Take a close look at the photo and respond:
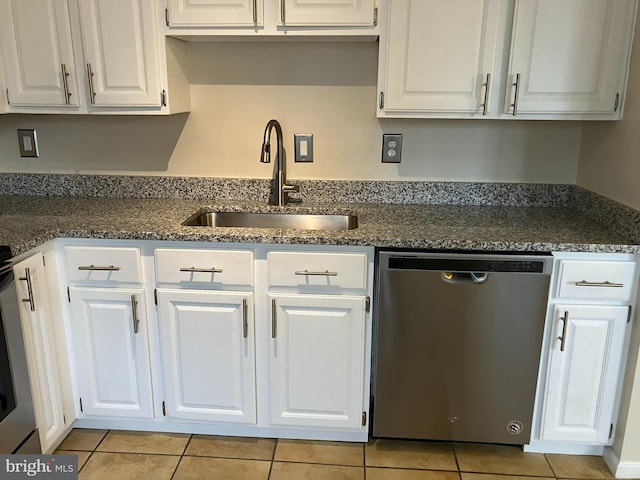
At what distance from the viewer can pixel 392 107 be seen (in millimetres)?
1987

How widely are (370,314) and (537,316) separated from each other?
584 mm

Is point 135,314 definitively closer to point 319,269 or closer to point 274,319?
point 274,319

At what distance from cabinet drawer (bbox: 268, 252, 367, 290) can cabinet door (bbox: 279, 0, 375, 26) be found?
0.86m

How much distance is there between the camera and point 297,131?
2344 mm

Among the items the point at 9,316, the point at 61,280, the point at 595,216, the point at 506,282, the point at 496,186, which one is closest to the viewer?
the point at 9,316

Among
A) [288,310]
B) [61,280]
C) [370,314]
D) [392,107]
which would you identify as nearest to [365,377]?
[370,314]

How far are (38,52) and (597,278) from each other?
2.24m

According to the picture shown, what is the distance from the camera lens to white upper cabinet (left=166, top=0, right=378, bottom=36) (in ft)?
6.24

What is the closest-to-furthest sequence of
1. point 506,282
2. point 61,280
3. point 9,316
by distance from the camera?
point 9,316
point 506,282
point 61,280

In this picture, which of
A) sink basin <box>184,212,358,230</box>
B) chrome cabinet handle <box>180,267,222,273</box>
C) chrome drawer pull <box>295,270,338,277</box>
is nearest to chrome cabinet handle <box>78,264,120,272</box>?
chrome cabinet handle <box>180,267,222,273</box>

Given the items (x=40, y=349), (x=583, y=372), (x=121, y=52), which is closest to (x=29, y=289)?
(x=40, y=349)

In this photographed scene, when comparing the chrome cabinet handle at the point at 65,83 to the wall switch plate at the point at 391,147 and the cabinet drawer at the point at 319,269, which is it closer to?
the cabinet drawer at the point at 319,269

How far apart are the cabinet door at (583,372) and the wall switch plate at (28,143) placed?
2356 mm

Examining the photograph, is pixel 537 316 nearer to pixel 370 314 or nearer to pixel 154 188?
pixel 370 314
